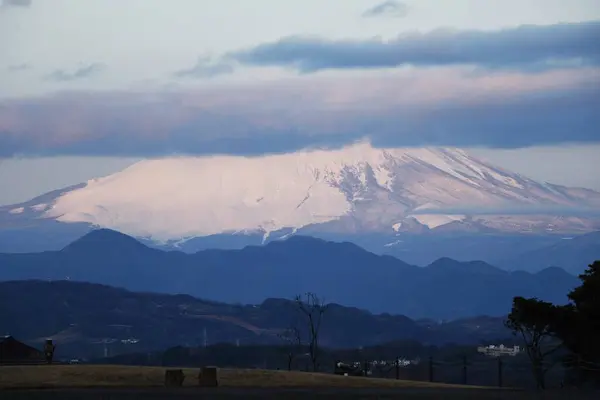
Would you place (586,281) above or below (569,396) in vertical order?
above

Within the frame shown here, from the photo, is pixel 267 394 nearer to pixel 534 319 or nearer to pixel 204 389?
pixel 204 389

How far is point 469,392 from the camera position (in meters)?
50.4

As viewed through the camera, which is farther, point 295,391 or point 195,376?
point 195,376

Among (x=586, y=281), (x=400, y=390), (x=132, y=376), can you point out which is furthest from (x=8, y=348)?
(x=400, y=390)

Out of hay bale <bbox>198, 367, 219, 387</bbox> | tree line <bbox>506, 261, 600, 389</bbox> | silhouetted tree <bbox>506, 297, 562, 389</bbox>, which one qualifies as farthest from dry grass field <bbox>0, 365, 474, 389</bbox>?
silhouetted tree <bbox>506, 297, 562, 389</bbox>

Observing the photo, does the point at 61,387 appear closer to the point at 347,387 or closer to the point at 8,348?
the point at 347,387

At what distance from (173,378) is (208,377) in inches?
54.7

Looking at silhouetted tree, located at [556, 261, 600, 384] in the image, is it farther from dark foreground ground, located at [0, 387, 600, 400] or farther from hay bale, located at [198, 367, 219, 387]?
hay bale, located at [198, 367, 219, 387]

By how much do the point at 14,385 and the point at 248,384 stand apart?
8684 millimetres

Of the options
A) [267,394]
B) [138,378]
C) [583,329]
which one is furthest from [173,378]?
[583,329]

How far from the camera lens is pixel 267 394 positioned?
46094 mm

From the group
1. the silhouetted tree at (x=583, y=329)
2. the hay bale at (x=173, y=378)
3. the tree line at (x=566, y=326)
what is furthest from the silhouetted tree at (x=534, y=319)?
the hay bale at (x=173, y=378)

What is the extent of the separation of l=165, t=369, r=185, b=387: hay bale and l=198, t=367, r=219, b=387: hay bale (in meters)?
0.72

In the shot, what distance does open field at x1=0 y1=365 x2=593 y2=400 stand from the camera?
45.6m
